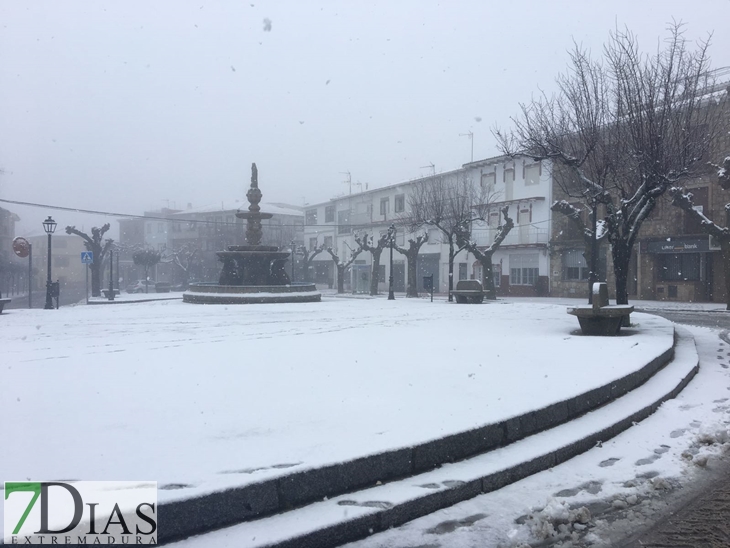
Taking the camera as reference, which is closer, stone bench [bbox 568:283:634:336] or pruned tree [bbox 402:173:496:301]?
stone bench [bbox 568:283:634:336]

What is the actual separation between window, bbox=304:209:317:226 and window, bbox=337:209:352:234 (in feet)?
18.4

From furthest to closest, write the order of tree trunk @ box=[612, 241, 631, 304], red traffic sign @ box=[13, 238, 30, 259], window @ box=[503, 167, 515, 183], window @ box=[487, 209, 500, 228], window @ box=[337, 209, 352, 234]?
window @ box=[337, 209, 352, 234] < window @ box=[487, 209, 500, 228] < window @ box=[503, 167, 515, 183] < red traffic sign @ box=[13, 238, 30, 259] < tree trunk @ box=[612, 241, 631, 304]

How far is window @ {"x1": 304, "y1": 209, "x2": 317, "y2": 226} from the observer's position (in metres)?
60.2

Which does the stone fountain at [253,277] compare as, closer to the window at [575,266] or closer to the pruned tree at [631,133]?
the pruned tree at [631,133]

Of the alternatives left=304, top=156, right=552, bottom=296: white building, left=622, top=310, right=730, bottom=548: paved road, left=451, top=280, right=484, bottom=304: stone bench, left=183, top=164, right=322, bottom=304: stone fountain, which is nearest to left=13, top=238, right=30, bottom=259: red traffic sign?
left=183, top=164, right=322, bottom=304: stone fountain

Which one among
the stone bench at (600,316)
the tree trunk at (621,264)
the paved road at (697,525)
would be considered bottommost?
the paved road at (697,525)

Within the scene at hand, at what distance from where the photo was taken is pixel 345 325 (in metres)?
11.5

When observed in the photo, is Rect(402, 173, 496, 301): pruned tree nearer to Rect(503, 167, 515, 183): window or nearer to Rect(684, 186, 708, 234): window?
Rect(503, 167, 515, 183): window

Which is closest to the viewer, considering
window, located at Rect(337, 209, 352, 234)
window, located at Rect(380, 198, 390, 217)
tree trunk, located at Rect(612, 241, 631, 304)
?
tree trunk, located at Rect(612, 241, 631, 304)

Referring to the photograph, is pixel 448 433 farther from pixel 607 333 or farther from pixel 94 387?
pixel 607 333

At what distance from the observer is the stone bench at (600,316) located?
9281mm

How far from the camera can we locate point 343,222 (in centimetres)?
5444

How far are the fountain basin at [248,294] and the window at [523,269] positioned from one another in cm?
1995

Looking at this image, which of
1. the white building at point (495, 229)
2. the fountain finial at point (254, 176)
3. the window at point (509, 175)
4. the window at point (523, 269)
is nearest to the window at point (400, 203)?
the white building at point (495, 229)
